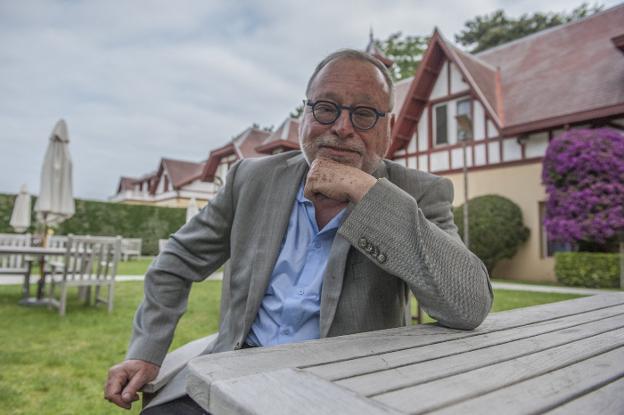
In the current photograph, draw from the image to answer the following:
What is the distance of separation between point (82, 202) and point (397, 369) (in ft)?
67.8

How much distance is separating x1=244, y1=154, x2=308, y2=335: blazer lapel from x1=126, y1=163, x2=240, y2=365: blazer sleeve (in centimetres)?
19

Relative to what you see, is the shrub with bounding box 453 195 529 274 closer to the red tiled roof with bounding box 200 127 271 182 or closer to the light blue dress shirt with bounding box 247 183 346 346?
the light blue dress shirt with bounding box 247 183 346 346

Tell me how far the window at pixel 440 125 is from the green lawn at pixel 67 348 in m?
7.59

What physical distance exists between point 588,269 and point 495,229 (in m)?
2.31

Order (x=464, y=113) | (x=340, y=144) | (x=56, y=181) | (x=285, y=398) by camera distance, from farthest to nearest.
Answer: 1. (x=464, y=113)
2. (x=56, y=181)
3. (x=340, y=144)
4. (x=285, y=398)

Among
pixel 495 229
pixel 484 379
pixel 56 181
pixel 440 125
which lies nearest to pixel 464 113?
pixel 440 125

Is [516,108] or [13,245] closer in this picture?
[13,245]

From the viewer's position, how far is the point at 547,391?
0.66 meters

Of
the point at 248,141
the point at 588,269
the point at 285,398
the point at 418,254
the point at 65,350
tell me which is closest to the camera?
the point at 285,398

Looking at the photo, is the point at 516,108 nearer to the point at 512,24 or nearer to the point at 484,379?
the point at 484,379

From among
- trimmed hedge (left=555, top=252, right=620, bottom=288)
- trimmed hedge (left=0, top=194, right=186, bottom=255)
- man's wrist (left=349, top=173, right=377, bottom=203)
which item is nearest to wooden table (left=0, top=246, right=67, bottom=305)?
man's wrist (left=349, top=173, right=377, bottom=203)

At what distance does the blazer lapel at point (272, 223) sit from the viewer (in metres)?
1.42

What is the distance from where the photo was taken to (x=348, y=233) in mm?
1164

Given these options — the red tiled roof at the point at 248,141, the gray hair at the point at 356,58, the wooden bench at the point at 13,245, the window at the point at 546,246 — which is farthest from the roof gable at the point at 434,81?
the gray hair at the point at 356,58
